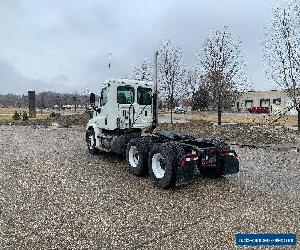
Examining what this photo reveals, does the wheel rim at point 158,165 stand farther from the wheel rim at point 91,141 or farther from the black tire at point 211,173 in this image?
the wheel rim at point 91,141

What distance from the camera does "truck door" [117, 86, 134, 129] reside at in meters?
12.3

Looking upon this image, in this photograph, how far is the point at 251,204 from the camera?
7.82 m

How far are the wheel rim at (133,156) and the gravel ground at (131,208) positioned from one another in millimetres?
448

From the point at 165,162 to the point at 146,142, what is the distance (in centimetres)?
168

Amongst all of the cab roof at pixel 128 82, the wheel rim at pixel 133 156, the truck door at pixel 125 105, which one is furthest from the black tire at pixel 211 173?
the cab roof at pixel 128 82

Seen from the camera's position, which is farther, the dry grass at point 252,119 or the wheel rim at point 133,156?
the dry grass at point 252,119

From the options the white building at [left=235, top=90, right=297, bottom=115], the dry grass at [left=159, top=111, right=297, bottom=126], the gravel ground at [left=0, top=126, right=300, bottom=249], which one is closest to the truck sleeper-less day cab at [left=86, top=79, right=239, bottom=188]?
the gravel ground at [left=0, top=126, right=300, bottom=249]

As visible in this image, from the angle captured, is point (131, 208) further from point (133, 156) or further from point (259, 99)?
point (259, 99)

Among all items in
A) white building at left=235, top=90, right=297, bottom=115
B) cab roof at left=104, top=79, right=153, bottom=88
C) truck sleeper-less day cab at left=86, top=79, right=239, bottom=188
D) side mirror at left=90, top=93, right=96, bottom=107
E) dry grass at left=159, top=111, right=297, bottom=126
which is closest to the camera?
truck sleeper-less day cab at left=86, top=79, right=239, bottom=188

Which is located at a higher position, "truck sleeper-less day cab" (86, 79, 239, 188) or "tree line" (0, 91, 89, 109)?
"tree line" (0, 91, 89, 109)

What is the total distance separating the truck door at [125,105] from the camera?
12.3 meters

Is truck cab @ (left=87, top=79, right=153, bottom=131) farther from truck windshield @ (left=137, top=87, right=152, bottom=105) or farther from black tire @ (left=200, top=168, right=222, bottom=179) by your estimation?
black tire @ (left=200, top=168, right=222, bottom=179)

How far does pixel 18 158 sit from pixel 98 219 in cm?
806

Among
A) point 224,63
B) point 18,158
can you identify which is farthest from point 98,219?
point 224,63
